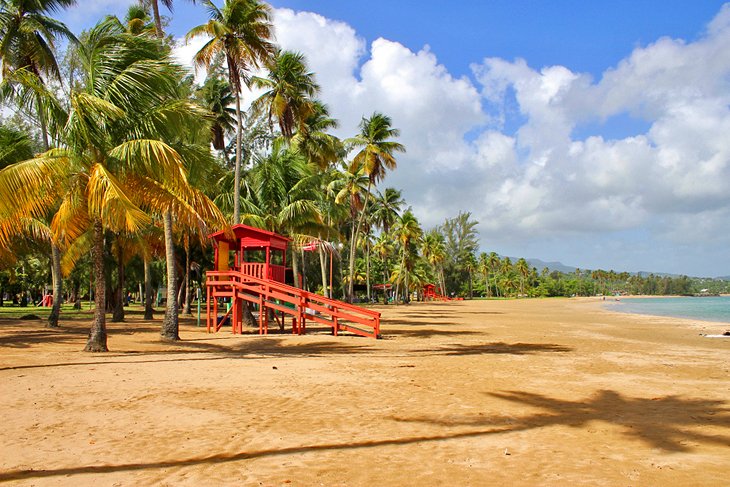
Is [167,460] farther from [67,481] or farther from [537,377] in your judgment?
[537,377]

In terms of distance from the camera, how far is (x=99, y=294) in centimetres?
1164

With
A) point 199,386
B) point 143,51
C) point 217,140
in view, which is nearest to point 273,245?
point 143,51

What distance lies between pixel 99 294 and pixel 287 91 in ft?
51.2

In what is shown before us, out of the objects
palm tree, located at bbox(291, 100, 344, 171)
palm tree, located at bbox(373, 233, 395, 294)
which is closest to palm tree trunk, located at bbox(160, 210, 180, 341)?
palm tree, located at bbox(291, 100, 344, 171)

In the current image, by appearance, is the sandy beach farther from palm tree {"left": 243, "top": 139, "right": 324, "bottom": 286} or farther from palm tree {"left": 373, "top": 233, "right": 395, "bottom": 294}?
palm tree {"left": 373, "top": 233, "right": 395, "bottom": 294}

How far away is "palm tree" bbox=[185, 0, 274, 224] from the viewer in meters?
19.2

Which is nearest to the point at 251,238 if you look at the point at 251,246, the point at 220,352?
the point at 251,246

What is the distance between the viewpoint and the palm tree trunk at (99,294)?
1159cm

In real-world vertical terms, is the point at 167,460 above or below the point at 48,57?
below

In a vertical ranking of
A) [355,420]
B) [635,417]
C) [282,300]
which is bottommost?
[635,417]

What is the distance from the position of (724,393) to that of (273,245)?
14.6 meters

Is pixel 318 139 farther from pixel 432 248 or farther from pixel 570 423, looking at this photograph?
pixel 432 248

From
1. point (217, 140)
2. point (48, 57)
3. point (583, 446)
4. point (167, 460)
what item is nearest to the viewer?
point (167, 460)

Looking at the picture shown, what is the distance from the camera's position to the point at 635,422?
653cm
